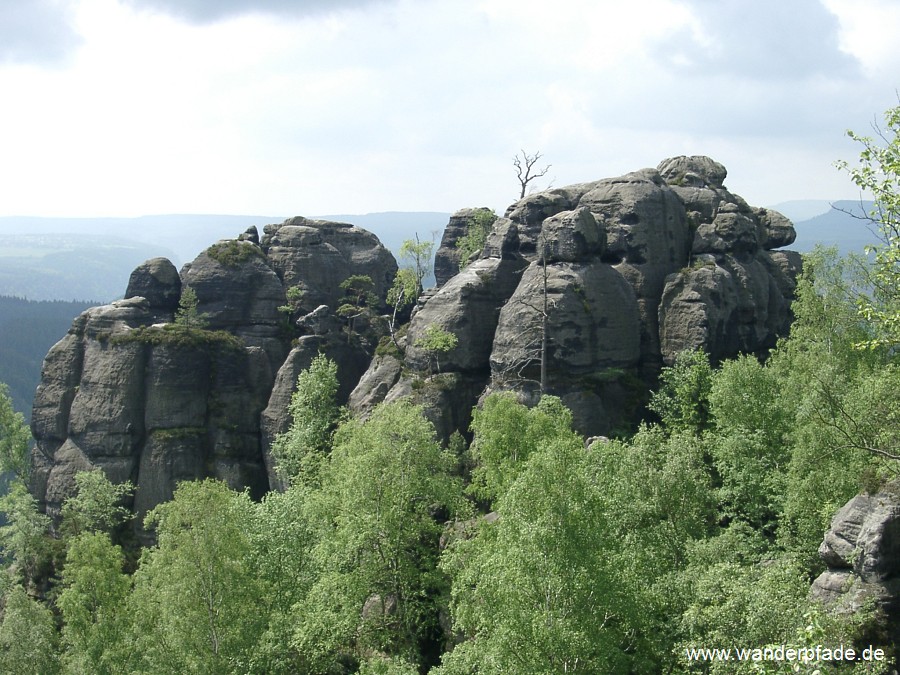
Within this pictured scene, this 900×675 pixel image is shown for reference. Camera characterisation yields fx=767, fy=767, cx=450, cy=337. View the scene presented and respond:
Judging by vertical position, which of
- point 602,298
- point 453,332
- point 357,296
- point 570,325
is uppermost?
point 602,298

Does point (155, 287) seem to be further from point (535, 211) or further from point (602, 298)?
point (602, 298)

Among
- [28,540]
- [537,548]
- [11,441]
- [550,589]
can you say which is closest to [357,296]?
[11,441]

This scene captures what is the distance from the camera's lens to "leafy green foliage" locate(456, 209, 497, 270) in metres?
100

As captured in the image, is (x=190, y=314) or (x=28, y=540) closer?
(x=28, y=540)

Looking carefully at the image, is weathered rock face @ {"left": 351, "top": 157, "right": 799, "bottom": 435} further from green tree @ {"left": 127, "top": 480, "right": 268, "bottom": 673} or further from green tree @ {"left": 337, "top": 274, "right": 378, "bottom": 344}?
green tree @ {"left": 127, "top": 480, "right": 268, "bottom": 673}

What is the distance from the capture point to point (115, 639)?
154 ft

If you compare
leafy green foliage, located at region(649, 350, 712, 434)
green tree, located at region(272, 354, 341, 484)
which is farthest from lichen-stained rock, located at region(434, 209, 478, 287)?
leafy green foliage, located at region(649, 350, 712, 434)

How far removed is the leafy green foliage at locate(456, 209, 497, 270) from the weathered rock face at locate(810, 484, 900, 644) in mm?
70813

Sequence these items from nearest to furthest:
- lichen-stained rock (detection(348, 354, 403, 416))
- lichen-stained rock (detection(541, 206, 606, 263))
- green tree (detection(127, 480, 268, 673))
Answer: green tree (detection(127, 480, 268, 673))
lichen-stained rock (detection(541, 206, 606, 263))
lichen-stained rock (detection(348, 354, 403, 416))

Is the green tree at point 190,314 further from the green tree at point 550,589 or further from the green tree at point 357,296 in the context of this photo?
the green tree at point 550,589

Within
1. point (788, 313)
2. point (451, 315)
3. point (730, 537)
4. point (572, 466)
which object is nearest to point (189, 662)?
point (572, 466)

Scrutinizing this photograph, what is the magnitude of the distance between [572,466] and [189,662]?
2255 centimetres

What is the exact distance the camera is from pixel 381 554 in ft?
135

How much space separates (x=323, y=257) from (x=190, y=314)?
17.2 meters
